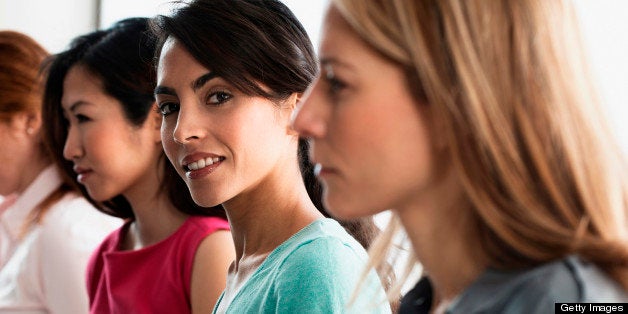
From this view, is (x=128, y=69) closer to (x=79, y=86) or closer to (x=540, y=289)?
(x=79, y=86)

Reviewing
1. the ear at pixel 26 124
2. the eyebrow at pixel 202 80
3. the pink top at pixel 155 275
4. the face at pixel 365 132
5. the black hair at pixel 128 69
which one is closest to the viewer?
the face at pixel 365 132

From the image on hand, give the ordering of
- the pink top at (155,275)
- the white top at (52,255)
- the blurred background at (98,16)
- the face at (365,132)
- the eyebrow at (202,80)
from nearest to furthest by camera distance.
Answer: the face at (365,132) < the eyebrow at (202,80) < the blurred background at (98,16) < the pink top at (155,275) < the white top at (52,255)

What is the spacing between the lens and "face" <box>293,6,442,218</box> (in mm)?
890

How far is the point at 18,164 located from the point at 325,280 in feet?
5.08

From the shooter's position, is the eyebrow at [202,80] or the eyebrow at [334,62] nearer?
the eyebrow at [334,62]

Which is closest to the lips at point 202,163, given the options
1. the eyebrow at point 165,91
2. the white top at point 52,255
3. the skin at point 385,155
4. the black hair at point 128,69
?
the eyebrow at point 165,91

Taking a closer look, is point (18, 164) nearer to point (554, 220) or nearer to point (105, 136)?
point (105, 136)

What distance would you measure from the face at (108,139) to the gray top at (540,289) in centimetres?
134

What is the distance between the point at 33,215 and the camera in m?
2.51

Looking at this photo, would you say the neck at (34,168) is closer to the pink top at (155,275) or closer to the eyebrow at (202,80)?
the pink top at (155,275)

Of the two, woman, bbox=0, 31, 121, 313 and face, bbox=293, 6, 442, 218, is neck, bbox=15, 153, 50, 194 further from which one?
face, bbox=293, 6, 442, 218

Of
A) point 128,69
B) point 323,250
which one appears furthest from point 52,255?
point 323,250

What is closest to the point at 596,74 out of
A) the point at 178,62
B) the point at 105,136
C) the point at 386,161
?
the point at 386,161

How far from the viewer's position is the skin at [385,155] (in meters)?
0.89
